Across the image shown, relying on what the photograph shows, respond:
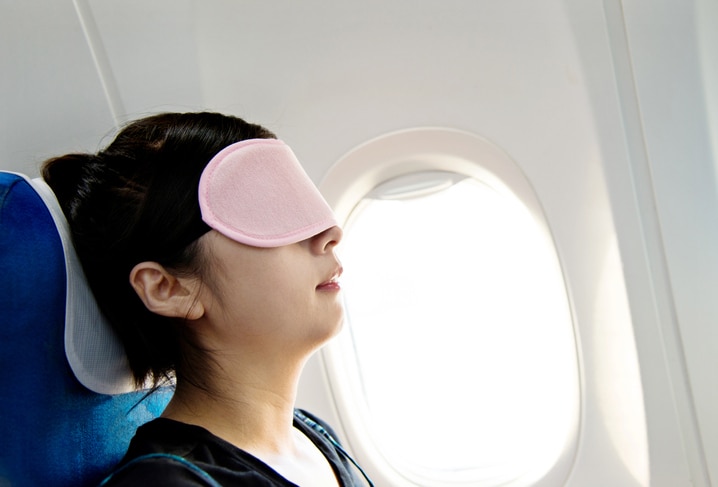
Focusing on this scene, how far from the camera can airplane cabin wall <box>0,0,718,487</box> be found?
5.01ft

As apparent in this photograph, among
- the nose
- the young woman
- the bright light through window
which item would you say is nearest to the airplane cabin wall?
the bright light through window

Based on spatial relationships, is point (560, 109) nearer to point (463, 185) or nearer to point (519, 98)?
point (519, 98)

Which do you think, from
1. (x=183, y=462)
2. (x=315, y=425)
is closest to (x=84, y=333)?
(x=183, y=462)

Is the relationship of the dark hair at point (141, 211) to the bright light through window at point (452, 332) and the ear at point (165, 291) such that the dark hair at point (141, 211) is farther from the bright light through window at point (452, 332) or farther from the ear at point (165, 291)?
the bright light through window at point (452, 332)

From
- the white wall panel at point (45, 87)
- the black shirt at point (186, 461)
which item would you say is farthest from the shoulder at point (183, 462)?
the white wall panel at point (45, 87)

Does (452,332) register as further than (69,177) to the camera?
Yes

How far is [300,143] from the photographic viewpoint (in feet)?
5.42

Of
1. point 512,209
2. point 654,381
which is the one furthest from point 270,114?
point 654,381

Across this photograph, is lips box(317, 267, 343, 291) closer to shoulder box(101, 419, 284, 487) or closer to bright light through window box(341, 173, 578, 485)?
shoulder box(101, 419, 284, 487)

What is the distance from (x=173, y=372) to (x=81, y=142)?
21.0 inches

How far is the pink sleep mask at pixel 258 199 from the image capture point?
1.08 metres

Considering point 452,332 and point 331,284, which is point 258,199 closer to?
point 331,284

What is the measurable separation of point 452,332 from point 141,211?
1103 mm

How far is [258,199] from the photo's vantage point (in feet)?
3.59
